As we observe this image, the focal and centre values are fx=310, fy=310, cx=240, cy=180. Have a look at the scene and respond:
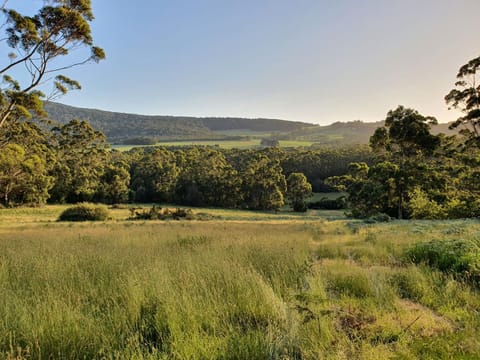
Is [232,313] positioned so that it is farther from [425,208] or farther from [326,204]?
[326,204]

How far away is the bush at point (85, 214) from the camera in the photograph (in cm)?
3462

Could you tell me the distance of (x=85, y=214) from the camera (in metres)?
35.3

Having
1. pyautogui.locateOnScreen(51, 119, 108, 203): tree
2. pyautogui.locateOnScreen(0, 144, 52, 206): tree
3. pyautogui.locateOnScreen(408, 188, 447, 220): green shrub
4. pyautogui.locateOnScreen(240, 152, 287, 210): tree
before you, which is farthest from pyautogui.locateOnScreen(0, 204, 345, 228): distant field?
pyautogui.locateOnScreen(240, 152, 287, 210): tree

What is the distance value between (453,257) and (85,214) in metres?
36.4

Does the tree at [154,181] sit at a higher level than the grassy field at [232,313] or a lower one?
lower

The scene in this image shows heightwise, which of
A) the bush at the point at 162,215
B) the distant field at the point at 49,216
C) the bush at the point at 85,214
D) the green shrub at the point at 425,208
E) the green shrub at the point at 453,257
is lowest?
the distant field at the point at 49,216

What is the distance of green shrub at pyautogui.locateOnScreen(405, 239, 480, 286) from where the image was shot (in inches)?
219

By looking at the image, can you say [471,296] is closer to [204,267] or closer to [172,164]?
[204,267]

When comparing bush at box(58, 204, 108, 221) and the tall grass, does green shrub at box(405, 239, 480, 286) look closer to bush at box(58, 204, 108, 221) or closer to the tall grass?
the tall grass

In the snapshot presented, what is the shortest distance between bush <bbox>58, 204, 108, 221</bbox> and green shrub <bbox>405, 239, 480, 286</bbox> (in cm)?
3369

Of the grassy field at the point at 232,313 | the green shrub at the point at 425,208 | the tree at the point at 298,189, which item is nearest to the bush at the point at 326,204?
the tree at the point at 298,189

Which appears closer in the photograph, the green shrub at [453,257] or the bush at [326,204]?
the green shrub at [453,257]

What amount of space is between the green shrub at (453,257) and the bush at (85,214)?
3369 cm

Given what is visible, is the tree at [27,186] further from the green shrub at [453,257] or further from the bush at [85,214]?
the green shrub at [453,257]
